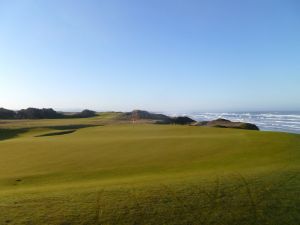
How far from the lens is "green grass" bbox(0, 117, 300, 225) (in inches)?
385

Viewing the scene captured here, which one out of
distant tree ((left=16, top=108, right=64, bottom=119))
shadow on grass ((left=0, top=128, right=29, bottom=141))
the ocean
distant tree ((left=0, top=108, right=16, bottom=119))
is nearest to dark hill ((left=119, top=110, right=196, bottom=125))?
the ocean

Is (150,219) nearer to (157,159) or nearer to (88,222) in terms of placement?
(88,222)

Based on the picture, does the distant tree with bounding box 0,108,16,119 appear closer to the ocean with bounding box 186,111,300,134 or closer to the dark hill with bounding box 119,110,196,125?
the dark hill with bounding box 119,110,196,125

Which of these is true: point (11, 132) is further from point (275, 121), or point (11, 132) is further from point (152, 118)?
point (275, 121)

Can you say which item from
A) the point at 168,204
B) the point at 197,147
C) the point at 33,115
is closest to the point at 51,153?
the point at 197,147

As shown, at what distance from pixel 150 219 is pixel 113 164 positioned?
7.65m

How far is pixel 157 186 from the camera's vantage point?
38.9 ft

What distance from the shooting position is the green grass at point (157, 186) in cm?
978

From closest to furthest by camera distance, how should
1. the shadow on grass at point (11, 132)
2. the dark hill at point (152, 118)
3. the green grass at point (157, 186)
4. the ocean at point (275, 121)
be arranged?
the green grass at point (157, 186), the shadow on grass at point (11, 132), the ocean at point (275, 121), the dark hill at point (152, 118)

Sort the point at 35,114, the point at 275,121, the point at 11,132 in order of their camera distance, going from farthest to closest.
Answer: the point at 35,114 → the point at 275,121 → the point at 11,132

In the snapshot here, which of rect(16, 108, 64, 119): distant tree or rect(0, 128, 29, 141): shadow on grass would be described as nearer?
rect(0, 128, 29, 141): shadow on grass

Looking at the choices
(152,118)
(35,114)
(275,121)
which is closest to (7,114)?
(35,114)

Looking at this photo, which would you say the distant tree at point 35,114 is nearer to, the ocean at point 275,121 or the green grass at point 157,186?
the ocean at point 275,121

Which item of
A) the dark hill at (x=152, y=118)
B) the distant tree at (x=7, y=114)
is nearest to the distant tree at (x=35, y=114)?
the distant tree at (x=7, y=114)
